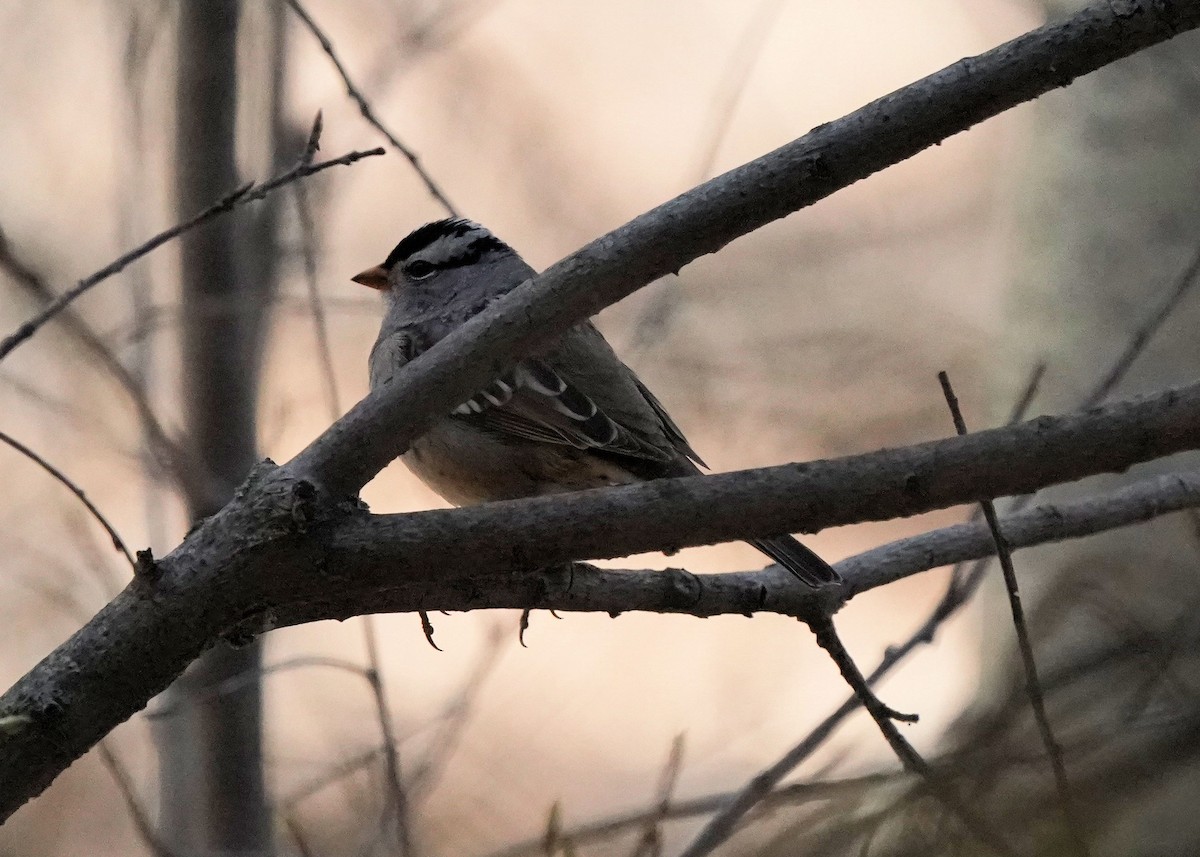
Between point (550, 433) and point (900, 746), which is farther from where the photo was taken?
point (550, 433)

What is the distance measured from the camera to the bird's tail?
2154 millimetres

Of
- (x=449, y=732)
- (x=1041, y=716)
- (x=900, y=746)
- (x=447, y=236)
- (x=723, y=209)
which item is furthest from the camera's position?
(x=447, y=236)

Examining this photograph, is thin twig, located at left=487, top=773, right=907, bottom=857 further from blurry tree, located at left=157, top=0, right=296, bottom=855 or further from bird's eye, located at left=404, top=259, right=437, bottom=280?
bird's eye, located at left=404, top=259, right=437, bottom=280

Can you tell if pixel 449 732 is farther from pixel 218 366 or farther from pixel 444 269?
pixel 444 269

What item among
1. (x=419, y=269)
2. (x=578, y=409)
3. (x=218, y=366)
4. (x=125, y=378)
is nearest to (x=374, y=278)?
(x=419, y=269)

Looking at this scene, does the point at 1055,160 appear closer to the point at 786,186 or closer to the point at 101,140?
the point at 786,186

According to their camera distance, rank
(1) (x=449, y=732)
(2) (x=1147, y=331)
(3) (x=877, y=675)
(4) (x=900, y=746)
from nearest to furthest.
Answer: (4) (x=900, y=746)
(3) (x=877, y=675)
(2) (x=1147, y=331)
(1) (x=449, y=732)

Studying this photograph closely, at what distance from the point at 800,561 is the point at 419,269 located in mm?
1709

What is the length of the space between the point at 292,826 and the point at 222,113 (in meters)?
1.48

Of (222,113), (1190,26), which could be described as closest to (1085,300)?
(1190,26)

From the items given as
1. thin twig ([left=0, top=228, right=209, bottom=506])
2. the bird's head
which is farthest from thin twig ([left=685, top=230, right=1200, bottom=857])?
the bird's head

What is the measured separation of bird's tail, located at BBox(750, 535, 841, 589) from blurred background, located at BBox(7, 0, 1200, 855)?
28 centimetres

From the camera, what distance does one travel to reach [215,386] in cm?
271

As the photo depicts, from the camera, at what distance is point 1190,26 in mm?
1415
